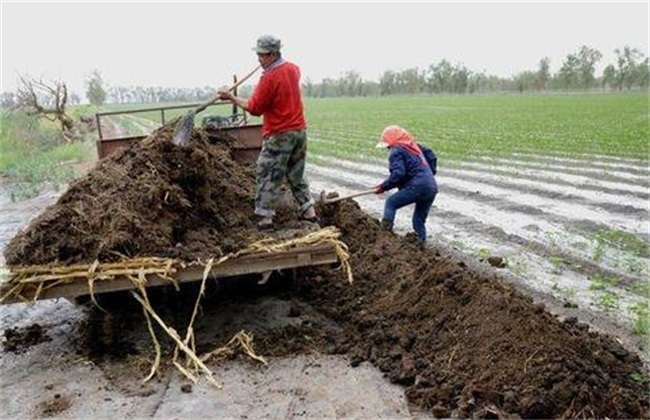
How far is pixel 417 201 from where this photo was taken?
277 inches

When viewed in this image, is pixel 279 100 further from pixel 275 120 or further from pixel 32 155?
pixel 32 155

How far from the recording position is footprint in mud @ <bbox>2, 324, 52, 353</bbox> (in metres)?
5.34

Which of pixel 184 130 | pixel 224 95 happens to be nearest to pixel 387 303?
pixel 224 95

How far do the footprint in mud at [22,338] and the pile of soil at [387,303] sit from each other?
0.86m

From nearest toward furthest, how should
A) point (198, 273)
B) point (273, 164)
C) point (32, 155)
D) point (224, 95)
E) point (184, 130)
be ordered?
point (198, 273) < point (273, 164) < point (224, 95) < point (184, 130) < point (32, 155)

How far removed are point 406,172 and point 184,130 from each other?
7.62 feet

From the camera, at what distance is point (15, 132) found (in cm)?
2781

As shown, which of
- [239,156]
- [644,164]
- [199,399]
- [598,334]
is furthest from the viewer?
[644,164]

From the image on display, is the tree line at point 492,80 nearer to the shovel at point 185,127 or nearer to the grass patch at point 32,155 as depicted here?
the grass patch at point 32,155

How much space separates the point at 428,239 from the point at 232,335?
145 inches

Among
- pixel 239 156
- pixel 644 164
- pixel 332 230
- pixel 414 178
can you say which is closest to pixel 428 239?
pixel 414 178

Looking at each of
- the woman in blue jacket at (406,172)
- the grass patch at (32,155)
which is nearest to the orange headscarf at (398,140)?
the woman in blue jacket at (406,172)

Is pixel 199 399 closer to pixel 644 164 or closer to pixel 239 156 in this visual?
pixel 239 156

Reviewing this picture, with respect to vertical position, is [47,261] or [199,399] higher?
[47,261]
